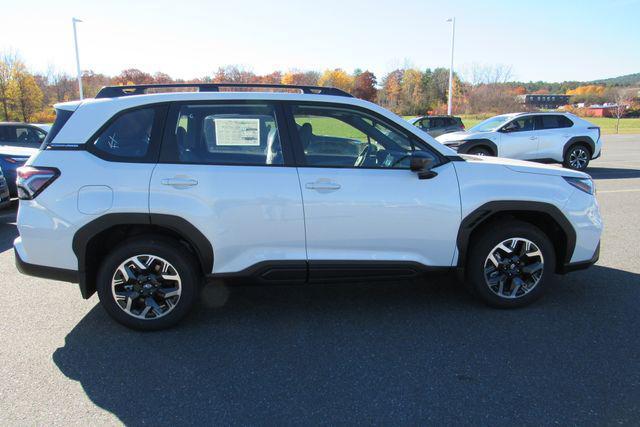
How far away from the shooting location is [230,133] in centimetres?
375

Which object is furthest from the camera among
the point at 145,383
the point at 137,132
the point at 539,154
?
the point at 539,154

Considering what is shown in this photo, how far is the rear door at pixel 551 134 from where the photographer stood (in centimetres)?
Answer: 1301

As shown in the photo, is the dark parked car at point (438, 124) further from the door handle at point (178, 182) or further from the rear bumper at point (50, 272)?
the rear bumper at point (50, 272)

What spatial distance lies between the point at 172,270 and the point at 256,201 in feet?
2.75

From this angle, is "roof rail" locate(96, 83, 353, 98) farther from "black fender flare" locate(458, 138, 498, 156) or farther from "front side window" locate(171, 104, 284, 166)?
"black fender flare" locate(458, 138, 498, 156)

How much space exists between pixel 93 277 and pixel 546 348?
3.41 meters

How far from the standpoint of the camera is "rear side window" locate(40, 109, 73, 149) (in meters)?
3.53

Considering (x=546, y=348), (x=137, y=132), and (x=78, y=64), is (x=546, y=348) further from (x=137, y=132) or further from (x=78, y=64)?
(x=78, y=64)

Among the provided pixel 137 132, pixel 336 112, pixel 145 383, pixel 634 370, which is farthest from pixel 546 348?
pixel 137 132

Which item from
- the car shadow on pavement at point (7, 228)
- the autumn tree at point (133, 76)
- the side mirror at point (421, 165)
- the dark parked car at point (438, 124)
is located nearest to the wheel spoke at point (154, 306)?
the side mirror at point (421, 165)

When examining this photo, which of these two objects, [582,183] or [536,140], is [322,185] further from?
[536,140]

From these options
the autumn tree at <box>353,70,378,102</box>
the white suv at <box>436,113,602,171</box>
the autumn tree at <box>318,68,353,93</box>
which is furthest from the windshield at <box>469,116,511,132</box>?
the autumn tree at <box>318,68,353,93</box>

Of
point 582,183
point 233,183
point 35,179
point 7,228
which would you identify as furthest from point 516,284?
point 7,228

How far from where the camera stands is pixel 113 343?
11.4ft
